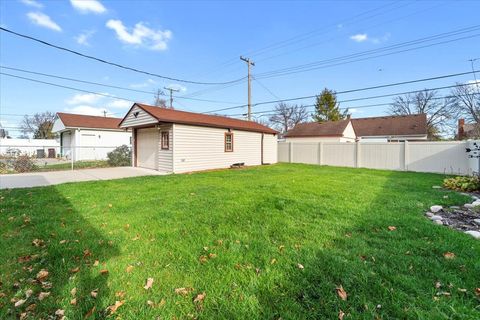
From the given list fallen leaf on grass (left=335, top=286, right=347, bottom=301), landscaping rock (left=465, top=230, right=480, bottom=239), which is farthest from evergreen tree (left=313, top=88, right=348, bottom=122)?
fallen leaf on grass (left=335, top=286, right=347, bottom=301)

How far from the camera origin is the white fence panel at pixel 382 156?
1371 centimetres

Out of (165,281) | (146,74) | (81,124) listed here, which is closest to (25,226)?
(165,281)

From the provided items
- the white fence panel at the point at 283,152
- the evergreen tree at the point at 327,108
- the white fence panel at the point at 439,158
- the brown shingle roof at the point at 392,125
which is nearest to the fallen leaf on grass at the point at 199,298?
the white fence panel at the point at 439,158

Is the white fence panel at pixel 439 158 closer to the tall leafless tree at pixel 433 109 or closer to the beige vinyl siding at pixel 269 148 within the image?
the beige vinyl siding at pixel 269 148

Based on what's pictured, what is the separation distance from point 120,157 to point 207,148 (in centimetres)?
636

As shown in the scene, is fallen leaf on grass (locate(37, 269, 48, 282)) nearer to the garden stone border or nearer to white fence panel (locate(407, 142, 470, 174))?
the garden stone border

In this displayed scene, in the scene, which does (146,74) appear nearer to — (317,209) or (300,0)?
(300,0)

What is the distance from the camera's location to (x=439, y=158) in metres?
12.3

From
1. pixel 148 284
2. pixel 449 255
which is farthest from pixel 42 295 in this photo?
pixel 449 255

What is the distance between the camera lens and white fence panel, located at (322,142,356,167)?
51.4 ft

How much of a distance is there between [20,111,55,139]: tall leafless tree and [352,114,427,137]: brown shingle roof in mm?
52001

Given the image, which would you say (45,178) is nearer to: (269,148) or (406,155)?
(269,148)

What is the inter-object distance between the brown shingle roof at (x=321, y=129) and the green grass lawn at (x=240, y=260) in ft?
75.6

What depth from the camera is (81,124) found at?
22.5 metres
